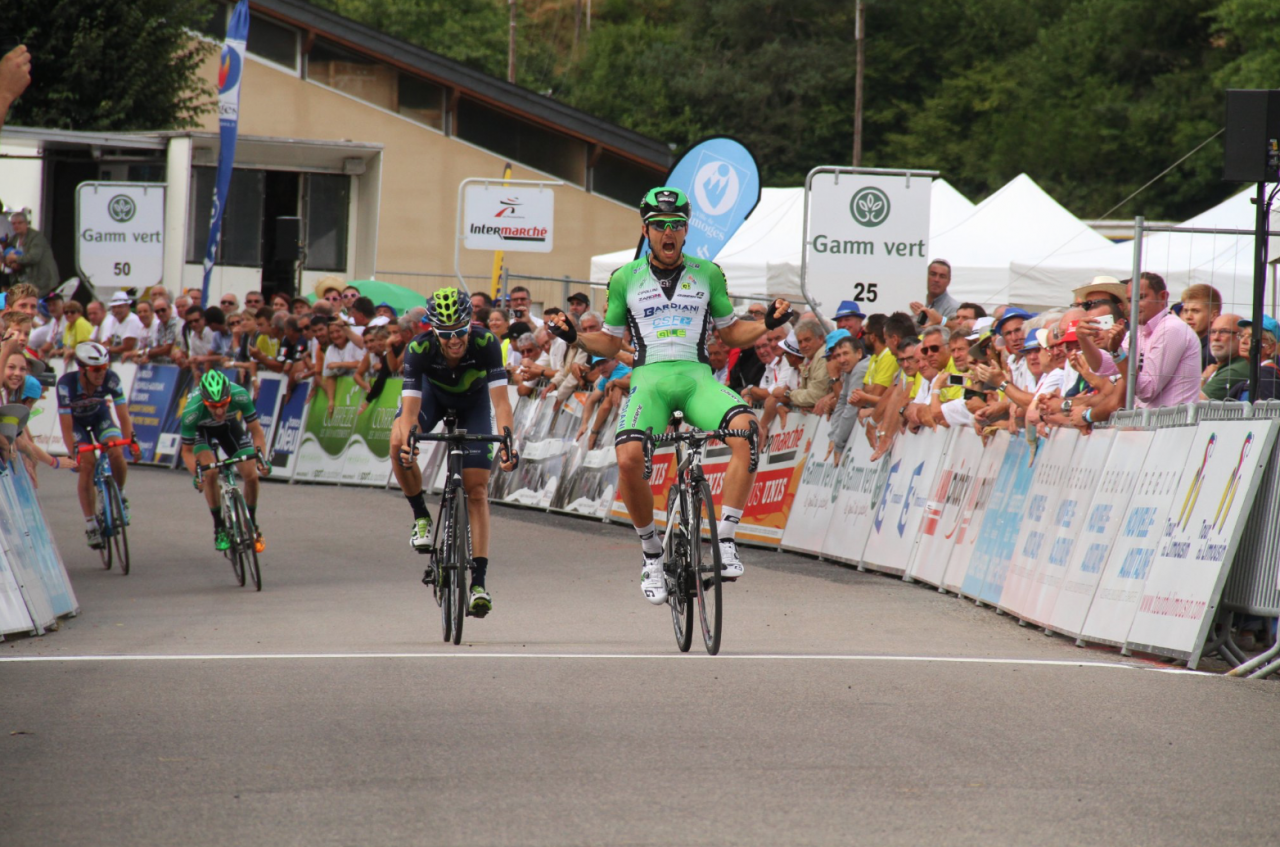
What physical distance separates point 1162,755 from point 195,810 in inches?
143

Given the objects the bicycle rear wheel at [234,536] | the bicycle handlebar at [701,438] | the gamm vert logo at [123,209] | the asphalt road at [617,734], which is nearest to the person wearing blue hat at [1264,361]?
the asphalt road at [617,734]

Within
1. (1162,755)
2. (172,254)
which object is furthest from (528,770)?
(172,254)

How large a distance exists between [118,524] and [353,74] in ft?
107

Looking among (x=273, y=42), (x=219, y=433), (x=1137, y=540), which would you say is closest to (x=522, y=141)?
(x=273, y=42)

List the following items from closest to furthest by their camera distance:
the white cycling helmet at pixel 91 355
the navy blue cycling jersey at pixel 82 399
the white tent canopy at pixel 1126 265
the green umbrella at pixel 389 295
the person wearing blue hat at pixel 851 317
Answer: the person wearing blue hat at pixel 851 317 < the white cycling helmet at pixel 91 355 < the navy blue cycling jersey at pixel 82 399 < the white tent canopy at pixel 1126 265 < the green umbrella at pixel 389 295

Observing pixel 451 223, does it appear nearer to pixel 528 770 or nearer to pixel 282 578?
pixel 282 578

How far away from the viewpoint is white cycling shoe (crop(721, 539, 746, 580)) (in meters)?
9.48

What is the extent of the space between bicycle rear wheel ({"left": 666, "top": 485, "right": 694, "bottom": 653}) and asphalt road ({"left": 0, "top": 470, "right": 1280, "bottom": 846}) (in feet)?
0.74

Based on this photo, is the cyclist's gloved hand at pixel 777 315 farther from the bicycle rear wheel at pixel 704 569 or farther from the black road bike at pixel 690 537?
the bicycle rear wheel at pixel 704 569

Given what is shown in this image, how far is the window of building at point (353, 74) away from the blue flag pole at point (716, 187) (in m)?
30.8

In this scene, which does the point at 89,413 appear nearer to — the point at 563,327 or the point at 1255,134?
the point at 563,327

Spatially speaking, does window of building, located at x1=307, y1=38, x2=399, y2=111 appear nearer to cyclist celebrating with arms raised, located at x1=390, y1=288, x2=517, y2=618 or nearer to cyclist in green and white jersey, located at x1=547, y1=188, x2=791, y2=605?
cyclist celebrating with arms raised, located at x1=390, y1=288, x2=517, y2=618

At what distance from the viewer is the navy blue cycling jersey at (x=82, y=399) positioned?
1697 cm

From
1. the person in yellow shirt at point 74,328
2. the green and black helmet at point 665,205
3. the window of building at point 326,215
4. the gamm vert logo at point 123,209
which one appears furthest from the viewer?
the window of building at point 326,215
